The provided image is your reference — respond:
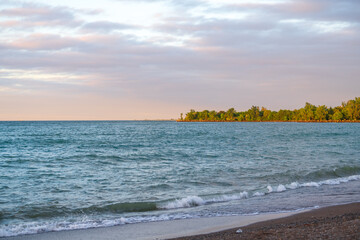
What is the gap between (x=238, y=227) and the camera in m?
9.89

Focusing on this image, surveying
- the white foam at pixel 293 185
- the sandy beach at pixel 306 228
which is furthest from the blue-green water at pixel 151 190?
the sandy beach at pixel 306 228

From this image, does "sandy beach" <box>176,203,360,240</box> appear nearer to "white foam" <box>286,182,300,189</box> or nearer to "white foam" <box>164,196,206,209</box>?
"white foam" <box>164,196,206,209</box>

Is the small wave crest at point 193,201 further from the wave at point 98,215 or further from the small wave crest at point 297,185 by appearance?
the small wave crest at point 297,185

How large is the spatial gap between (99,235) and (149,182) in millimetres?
8469

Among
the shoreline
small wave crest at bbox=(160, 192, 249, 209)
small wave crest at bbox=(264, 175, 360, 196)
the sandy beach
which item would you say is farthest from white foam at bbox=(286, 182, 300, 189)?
the sandy beach

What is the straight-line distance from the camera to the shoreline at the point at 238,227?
8545 millimetres

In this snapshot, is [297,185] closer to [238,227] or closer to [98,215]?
[238,227]

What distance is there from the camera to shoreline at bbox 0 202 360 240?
855 cm

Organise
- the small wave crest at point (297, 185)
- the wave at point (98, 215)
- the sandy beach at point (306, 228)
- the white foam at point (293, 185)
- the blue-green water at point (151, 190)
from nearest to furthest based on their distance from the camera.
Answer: the sandy beach at point (306, 228) < the wave at point (98, 215) < the blue-green water at point (151, 190) < the small wave crest at point (297, 185) < the white foam at point (293, 185)

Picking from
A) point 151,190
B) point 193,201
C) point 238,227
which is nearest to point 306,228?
point 238,227

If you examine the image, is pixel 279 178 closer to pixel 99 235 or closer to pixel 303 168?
pixel 303 168

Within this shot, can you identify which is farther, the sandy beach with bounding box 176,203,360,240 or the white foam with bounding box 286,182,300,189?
the white foam with bounding box 286,182,300,189

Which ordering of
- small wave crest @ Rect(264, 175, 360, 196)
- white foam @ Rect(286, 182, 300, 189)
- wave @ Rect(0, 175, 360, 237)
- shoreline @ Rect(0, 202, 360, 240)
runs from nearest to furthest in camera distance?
shoreline @ Rect(0, 202, 360, 240) → wave @ Rect(0, 175, 360, 237) → small wave crest @ Rect(264, 175, 360, 196) → white foam @ Rect(286, 182, 300, 189)

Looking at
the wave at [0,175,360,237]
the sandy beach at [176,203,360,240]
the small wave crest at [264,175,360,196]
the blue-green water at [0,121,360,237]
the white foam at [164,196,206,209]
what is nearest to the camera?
the sandy beach at [176,203,360,240]
